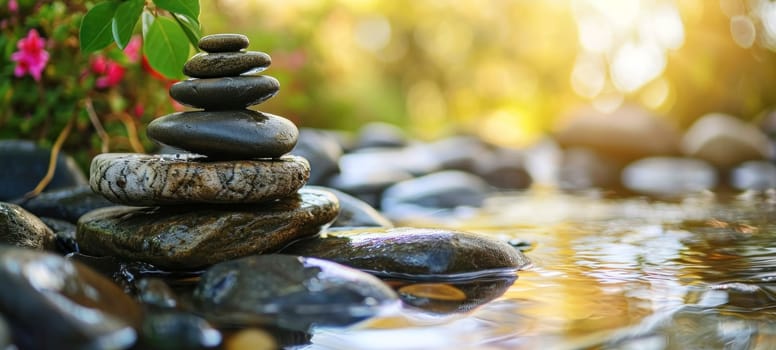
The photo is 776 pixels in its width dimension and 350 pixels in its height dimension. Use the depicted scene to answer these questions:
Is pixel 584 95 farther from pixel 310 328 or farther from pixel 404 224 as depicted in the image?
pixel 310 328

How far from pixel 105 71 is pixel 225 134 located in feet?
6.31

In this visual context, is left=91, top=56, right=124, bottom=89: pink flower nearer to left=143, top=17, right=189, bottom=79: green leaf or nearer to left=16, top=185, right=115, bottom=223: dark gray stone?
left=16, top=185, right=115, bottom=223: dark gray stone

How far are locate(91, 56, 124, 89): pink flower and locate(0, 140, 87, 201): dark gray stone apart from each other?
54 centimetres

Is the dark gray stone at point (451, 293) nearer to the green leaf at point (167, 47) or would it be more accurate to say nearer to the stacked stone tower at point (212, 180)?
the stacked stone tower at point (212, 180)

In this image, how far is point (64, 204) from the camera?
418cm

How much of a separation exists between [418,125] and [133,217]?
54.6 ft

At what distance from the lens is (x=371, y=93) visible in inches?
721

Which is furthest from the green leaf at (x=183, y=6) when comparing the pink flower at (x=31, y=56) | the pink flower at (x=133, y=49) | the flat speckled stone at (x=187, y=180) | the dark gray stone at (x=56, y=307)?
the pink flower at (x=133, y=49)

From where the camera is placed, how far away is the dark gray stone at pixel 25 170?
4.38m

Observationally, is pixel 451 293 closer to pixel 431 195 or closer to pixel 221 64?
pixel 221 64

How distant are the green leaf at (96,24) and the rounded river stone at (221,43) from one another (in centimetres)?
49

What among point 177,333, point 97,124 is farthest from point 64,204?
point 177,333

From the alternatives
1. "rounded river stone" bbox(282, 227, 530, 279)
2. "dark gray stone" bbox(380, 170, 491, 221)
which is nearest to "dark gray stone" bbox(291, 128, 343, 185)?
"dark gray stone" bbox(380, 170, 491, 221)

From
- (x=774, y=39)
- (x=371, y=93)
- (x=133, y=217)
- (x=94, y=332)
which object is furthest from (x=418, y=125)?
(x=94, y=332)
